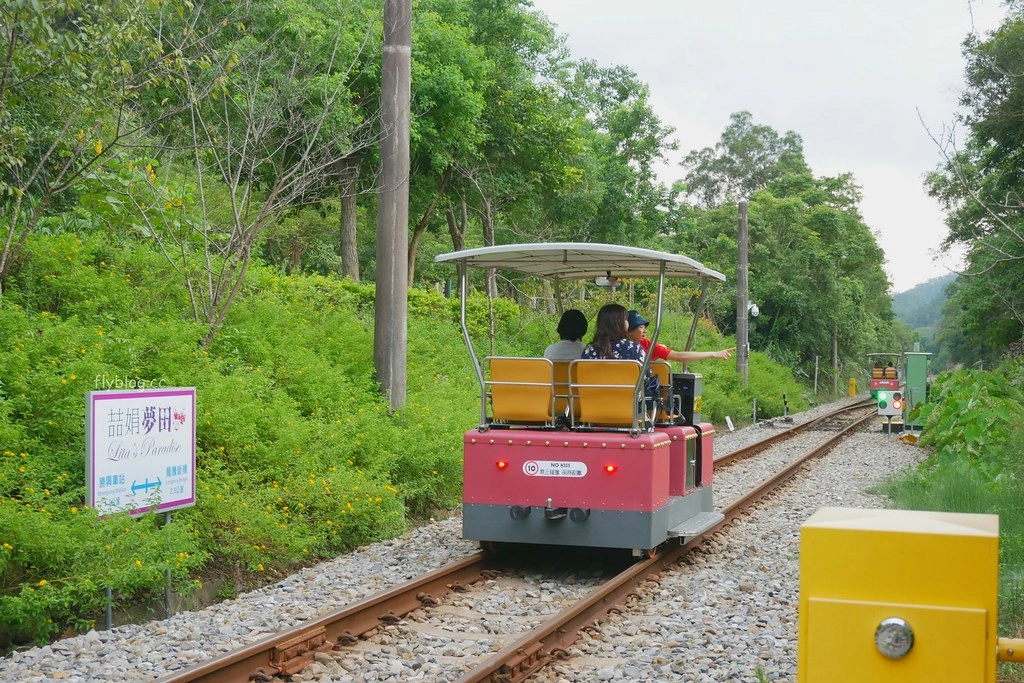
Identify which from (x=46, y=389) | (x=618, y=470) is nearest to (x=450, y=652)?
(x=618, y=470)

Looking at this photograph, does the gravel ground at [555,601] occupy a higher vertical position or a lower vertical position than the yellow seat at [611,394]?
lower

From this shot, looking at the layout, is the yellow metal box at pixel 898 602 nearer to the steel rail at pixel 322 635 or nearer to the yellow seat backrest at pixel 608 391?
the steel rail at pixel 322 635

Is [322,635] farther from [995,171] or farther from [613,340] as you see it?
[995,171]

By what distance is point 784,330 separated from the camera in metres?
54.0

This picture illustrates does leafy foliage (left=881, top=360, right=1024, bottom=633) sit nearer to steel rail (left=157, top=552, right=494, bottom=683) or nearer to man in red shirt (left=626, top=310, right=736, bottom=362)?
man in red shirt (left=626, top=310, right=736, bottom=362)

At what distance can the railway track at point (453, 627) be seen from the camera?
593 centimetres

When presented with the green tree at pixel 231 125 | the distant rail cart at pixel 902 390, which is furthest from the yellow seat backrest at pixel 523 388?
the distant rail cart at pixel 902 390

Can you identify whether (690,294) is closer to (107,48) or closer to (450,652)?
(107,48)

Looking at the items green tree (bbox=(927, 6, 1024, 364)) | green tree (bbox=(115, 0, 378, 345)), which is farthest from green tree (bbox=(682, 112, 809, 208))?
green tree (bbox=(115, 0, 378, 345))

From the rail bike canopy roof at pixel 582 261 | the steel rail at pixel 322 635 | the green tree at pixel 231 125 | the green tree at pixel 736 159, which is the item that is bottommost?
the steel rail at pixel 322 635

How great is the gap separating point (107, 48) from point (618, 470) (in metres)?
5.96

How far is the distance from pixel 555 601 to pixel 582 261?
3.39 m

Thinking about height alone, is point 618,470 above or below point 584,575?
above

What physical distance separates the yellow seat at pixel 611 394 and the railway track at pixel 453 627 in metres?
1.24
